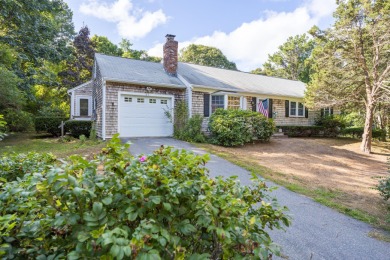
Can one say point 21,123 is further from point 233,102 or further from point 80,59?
point 233,102

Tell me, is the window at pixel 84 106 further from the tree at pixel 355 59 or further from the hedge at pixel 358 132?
the hedge at pixel 358 132

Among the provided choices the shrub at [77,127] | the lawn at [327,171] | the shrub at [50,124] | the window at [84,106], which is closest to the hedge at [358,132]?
the lawn at [327,171]

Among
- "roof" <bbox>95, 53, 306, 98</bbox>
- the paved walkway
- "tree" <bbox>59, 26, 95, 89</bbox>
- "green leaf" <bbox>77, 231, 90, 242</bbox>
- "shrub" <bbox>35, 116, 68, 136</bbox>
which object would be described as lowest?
the paved walkway

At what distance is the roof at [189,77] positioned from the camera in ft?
37.8

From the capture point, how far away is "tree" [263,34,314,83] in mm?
35562

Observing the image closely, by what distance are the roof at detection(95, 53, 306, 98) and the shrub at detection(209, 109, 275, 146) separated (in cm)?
229

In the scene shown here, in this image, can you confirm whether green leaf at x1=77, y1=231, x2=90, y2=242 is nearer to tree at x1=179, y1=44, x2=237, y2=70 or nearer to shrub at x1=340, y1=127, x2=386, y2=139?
shrub at x1=340, y1=127, x2=386, y2=139

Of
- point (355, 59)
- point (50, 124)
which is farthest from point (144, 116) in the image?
point (355, 59)

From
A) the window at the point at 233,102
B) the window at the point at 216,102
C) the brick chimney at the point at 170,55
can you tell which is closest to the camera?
the window at the point at 216,102

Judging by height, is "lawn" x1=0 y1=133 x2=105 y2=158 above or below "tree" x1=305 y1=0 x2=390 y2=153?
below

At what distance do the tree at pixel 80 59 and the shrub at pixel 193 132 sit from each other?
16.3 meters

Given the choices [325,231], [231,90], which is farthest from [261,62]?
[325,231]

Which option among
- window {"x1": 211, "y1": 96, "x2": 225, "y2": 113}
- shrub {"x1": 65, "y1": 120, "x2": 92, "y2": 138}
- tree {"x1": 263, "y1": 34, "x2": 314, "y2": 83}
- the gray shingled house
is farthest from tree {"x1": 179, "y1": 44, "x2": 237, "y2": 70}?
shrub {"x1": 65, "y1": 120, "x2": 92, "y2": 138}

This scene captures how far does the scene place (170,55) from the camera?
44.4ft
